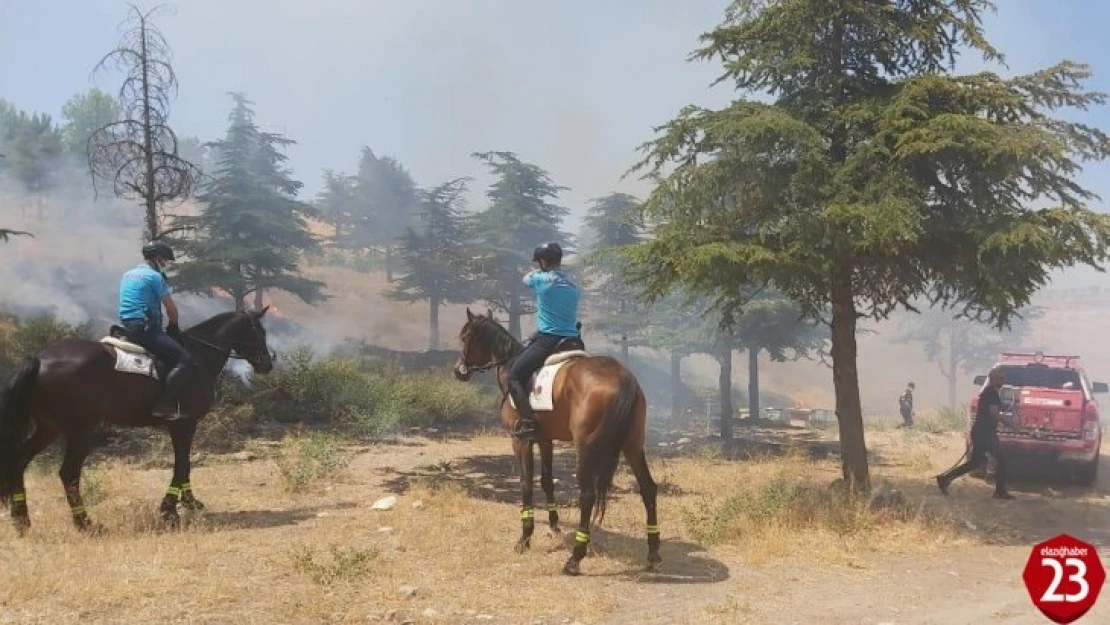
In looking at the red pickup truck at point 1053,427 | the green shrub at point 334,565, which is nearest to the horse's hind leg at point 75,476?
the green shrub at point 334,565

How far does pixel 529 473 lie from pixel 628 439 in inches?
58.2

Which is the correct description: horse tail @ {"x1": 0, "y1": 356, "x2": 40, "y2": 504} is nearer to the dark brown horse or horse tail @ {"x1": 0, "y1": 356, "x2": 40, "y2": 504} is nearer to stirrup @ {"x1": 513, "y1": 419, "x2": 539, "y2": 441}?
the dark brown horse

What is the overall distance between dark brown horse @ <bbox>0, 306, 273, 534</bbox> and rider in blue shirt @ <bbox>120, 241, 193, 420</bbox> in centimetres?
20

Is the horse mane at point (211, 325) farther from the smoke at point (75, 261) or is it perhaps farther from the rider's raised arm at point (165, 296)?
the smoke at point (75, 261)

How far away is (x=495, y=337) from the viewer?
9398mm

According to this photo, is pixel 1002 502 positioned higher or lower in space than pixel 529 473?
lower

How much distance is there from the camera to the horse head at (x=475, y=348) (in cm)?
946

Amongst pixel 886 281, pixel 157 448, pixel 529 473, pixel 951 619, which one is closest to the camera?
pixel 951 619

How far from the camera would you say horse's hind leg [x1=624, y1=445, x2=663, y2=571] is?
789 cm

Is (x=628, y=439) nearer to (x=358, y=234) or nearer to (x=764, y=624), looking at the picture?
(x=764, y=624)

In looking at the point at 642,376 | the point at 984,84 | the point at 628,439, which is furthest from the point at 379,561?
the point at 642,376

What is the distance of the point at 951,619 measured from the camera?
6.32m

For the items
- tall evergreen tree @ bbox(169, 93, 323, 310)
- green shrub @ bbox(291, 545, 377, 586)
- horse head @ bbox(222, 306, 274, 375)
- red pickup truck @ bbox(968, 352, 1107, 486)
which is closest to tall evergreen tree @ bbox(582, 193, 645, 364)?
tall evergreen tree @ bbox(169, 93, 323, 310)

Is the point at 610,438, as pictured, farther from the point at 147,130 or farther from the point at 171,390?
the point at 147,130
